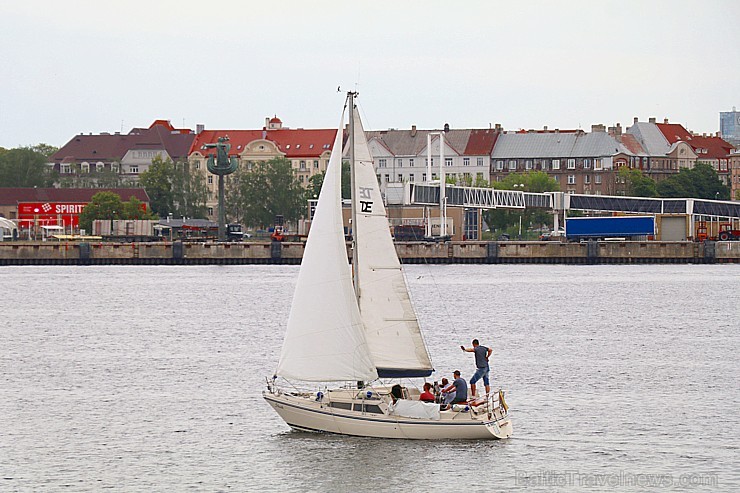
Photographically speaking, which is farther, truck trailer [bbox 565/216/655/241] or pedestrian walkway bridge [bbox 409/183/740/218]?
pedestrian walkway bridge [bbox 409/183/740/218]

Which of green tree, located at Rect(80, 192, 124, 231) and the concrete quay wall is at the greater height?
green tree, located at Rect(80, 192, 124, 231)

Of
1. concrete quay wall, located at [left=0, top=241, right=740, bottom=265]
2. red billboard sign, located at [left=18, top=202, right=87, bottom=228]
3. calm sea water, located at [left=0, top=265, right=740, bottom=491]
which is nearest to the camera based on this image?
calm sea water, located at [left=0, top=265, right=740, bottom=491]

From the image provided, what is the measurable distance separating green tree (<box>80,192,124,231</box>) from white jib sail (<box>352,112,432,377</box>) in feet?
490

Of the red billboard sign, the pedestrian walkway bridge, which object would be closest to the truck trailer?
the pedestrian walkway bridge

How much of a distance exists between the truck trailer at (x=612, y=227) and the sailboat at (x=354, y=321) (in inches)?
4674

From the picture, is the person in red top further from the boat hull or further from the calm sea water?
the calm sea water

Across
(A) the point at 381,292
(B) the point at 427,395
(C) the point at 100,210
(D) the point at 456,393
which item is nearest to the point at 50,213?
(C) the point at 100,210

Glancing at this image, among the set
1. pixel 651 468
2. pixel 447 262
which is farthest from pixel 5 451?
pixel 447 262

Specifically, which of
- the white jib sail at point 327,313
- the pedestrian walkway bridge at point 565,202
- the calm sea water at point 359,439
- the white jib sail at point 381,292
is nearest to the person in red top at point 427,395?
the white jib sail at point 381,292

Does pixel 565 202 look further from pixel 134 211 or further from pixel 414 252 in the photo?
pixel 134 211

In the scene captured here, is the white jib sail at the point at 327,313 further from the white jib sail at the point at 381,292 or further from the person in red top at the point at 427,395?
the person in red top at the point at 427,395

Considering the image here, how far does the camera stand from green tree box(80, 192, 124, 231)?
185m

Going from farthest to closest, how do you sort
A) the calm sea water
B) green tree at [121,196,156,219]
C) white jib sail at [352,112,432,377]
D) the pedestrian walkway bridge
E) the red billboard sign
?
1. the red billboard sign
2. green tree at [121,196,156,219]
3. the pedestrian walkway bridge
4. white jib sail at [352,112,432,377]
5. the calm sea water

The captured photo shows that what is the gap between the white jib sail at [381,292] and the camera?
39906mm
